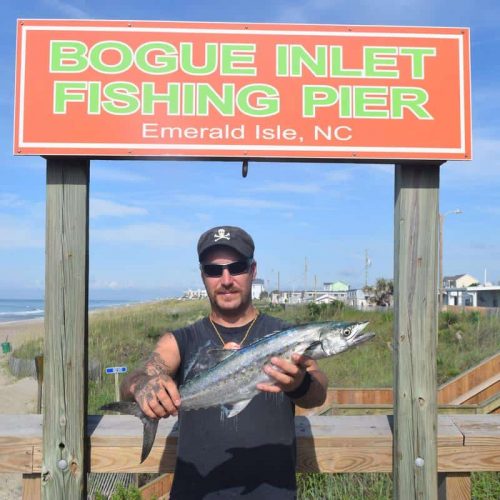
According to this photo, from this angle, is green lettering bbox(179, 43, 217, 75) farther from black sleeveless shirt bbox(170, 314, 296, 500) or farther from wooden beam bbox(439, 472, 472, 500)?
wooden beam bbox(439, 472, 472, 500)

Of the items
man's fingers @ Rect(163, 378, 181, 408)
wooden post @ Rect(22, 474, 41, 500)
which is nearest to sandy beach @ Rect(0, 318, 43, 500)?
wooden post @ Rect(22, 474, 41, 500)

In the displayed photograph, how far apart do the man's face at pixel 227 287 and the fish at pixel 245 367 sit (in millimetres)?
406

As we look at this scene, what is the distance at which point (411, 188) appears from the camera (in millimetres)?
3287

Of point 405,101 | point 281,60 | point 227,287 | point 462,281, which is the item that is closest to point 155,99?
point 281,60

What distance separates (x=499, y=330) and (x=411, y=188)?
1646cm

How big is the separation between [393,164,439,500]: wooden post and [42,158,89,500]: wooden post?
1747 millimetres

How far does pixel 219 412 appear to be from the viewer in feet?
9.93

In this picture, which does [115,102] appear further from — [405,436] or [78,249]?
[405,436]

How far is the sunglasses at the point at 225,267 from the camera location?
321 centimetres

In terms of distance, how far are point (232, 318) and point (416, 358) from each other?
104 cm

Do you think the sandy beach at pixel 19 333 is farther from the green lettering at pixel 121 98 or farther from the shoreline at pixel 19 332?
the green lettering at pixel 121 98

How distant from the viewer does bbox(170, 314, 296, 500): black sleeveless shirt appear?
2.92 meters

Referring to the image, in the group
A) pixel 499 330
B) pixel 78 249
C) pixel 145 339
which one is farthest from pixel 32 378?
pixel 78 249

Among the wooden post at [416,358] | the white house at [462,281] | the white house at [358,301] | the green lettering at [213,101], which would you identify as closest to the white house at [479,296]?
the white house at [358,301]
